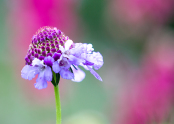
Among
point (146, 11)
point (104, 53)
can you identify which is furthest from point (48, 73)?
point (104, 53)

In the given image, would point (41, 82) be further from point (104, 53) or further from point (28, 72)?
point (104, 53)

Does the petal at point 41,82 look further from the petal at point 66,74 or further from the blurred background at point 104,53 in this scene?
the blurred background at point 104,53

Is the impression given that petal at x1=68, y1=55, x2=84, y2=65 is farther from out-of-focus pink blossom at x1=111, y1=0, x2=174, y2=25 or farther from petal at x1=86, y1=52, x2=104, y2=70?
out-of-focus pink blossom at x1=111, y1=0, x2=174, y2=25

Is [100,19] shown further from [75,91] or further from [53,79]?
[53,79]

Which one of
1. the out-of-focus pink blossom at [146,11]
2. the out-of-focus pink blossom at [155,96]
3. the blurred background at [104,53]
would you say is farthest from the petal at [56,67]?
the out-of-focus pink blossom at [146,11]

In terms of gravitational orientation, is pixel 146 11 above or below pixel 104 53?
below

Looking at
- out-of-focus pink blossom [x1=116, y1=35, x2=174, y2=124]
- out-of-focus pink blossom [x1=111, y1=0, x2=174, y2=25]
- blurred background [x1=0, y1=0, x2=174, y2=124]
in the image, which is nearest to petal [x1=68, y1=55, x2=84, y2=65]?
out-of-focus pink blossom [x1=116, y1=35, x2=174, y2=124]

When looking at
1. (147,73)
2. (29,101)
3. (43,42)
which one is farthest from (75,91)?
(43,42)

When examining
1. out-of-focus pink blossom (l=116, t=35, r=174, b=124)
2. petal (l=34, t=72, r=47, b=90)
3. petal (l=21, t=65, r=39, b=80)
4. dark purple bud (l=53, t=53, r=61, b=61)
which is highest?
out-of-focus pink blossom (l=116, t=35, r=174, b=124)
